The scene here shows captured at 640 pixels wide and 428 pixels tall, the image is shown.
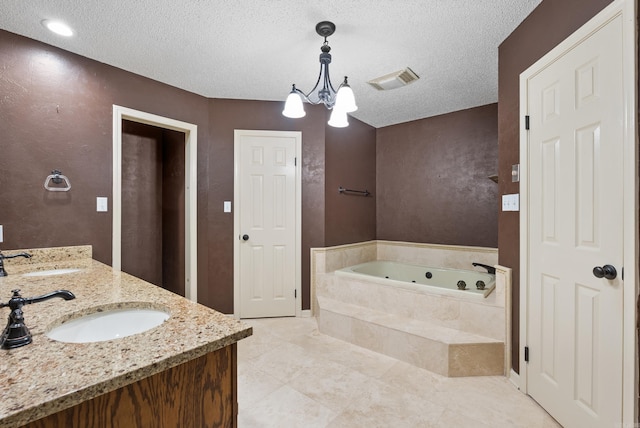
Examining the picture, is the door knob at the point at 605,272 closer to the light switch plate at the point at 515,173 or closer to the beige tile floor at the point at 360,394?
the light switch plate at the point at 515,173

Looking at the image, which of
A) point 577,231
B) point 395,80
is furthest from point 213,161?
point 577,231

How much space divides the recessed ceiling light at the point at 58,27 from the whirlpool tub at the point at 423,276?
9.44 ft

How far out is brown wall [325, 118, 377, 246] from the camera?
341 cm

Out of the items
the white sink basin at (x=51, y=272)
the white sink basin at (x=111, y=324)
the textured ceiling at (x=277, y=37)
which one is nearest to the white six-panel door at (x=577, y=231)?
the textured ceiling at (x=277, y=37)

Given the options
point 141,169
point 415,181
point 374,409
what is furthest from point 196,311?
point 415,181

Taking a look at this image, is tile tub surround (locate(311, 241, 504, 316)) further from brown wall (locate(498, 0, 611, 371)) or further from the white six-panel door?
the white six-panel door

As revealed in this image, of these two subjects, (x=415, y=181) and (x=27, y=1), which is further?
(x=415, y=181)

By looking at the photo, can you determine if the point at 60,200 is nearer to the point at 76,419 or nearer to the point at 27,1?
the point at 27,1

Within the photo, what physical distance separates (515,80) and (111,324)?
2664 millimetres

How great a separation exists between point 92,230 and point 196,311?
1.94 m

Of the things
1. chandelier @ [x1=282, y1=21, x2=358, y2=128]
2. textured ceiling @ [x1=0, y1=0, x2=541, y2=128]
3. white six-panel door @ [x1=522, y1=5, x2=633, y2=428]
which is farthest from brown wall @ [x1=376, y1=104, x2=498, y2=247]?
chandelier @ [x1=282, y1=21, x2=358, y2=128]

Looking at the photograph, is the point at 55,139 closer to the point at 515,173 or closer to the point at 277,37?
the point at 277,37

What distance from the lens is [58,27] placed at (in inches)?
77.4

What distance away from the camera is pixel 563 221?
1.60 meters
